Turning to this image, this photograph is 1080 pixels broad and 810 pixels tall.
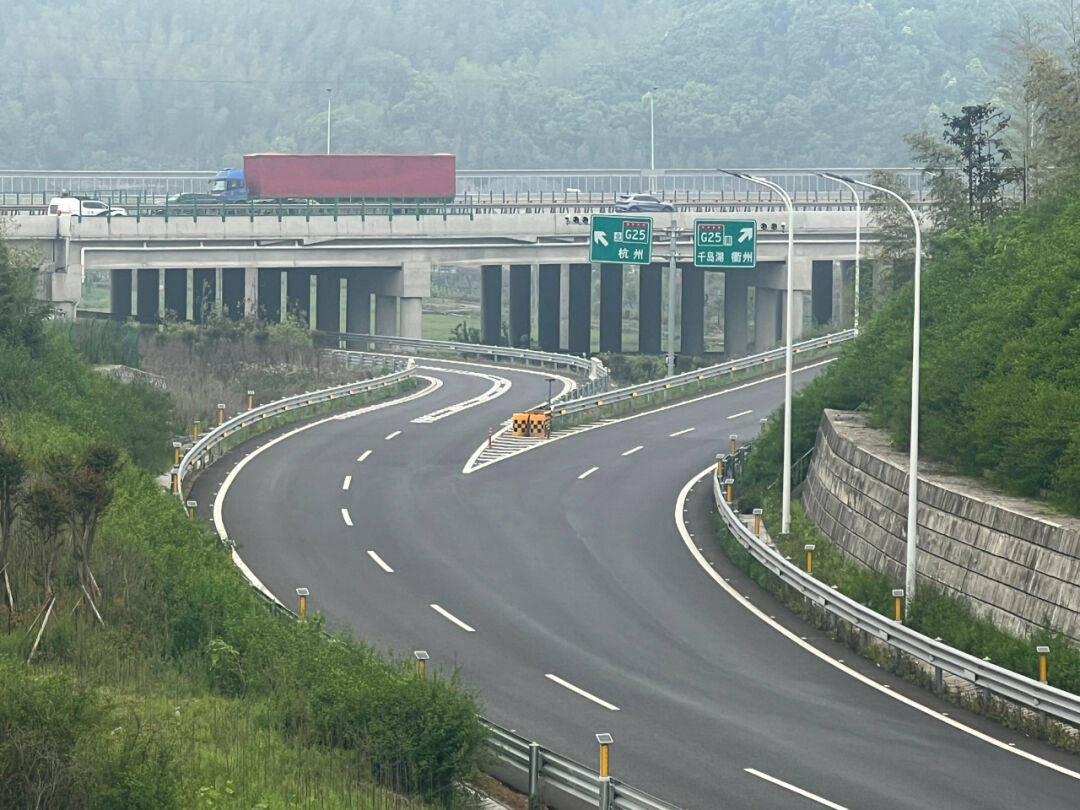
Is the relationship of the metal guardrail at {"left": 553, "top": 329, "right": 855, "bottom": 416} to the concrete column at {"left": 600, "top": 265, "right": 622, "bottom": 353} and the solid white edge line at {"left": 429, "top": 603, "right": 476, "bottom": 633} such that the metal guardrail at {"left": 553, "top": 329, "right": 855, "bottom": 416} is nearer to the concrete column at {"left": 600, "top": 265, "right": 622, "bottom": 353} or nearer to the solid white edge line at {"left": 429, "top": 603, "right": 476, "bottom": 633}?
the solid white edge line at {"left": 429, "top": 603, "right": 476, "bottom": 633}

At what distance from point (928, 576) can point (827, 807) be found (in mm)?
9382

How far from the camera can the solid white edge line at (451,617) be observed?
29984 mm

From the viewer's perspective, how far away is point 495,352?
7544 centimetres

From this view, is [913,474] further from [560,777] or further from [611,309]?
[611,309]

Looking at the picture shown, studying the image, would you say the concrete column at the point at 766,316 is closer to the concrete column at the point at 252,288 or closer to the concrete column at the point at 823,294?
the concrete column at the point at 823,294

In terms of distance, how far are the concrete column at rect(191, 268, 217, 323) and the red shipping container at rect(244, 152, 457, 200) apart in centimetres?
562

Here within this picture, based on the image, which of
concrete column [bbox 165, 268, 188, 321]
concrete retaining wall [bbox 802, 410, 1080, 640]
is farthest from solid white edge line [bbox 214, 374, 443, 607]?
concrete column [bbox 165, 268, 188, 321]

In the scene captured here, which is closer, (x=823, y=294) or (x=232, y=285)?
(x=823, y=294)

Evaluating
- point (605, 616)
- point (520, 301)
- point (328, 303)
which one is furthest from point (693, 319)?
point (605, 616)

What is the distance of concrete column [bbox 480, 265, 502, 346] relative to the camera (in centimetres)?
9831

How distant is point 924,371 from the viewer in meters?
35.8

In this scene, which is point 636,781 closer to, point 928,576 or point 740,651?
point 740,651

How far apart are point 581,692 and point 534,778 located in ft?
17.5

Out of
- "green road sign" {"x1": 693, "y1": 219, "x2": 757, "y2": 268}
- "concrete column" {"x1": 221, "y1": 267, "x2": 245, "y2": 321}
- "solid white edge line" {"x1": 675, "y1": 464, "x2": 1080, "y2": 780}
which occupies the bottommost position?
"solid white edge line" {"x1": 675, "y1": 464, "x2": 1080, "y2": 780}
